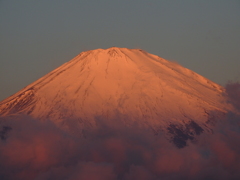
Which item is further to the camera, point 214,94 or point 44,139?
point 214,94

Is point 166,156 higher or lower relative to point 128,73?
lower

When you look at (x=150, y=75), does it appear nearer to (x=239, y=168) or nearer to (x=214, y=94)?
(x=214, y=94)

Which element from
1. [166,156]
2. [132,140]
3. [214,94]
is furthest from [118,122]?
[214,94]

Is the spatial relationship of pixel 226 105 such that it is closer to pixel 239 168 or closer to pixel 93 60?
pixel 239 168

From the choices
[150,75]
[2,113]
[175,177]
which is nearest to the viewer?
[175,177]

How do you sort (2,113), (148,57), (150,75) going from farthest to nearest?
(148,57), (150,75), (2,113)

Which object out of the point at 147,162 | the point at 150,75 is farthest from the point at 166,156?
the point at 150,75

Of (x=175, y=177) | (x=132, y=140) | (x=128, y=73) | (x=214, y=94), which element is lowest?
(x=175, y=177)
